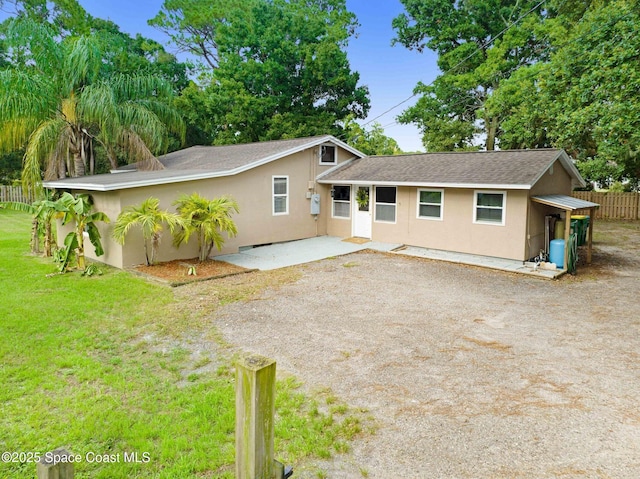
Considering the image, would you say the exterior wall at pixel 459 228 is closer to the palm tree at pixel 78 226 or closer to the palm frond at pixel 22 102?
the palm tree at pixel 78 226

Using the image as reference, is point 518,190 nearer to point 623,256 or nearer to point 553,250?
point 553,250

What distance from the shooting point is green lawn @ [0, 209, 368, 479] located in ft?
10.9

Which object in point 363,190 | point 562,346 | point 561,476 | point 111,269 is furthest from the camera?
point 363,190

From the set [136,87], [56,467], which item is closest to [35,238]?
[136,87]

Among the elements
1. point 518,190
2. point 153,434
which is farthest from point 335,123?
point 153,434

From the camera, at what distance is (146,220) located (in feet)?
30.2

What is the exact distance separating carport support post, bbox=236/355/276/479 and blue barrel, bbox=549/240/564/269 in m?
10.3

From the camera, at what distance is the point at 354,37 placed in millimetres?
31516

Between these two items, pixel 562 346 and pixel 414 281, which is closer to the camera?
pixel 562 346

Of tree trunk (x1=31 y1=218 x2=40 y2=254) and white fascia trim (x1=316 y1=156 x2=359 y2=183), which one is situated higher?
white fascia trim (x1=316 y1=156 x2=359 y2=183)

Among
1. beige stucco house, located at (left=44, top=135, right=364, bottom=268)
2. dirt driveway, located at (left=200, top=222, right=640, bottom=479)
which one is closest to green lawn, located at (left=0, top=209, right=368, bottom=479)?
dirt driveway, located at (left=200, top=222, right=640, bottom=479)

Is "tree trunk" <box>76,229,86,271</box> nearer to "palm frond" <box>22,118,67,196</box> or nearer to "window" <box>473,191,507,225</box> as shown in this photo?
"palm frond" <box>22,118,67,196</box>

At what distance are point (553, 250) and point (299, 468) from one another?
9.69 m

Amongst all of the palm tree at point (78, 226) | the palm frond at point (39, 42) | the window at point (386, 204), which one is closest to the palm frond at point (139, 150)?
the palm frond at point (39, 42)
